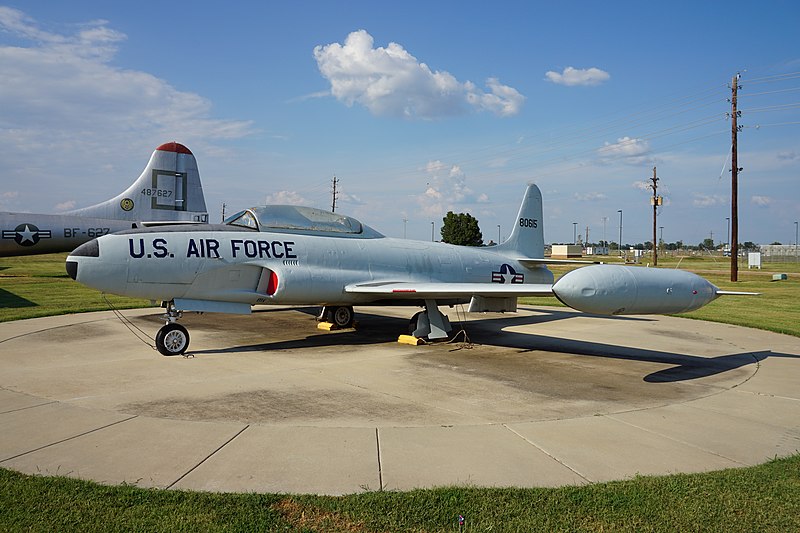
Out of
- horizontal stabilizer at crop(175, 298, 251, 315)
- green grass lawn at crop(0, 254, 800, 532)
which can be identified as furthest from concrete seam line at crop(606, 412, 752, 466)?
horizontal stabilizer at crop(175, 298, 251, 315)

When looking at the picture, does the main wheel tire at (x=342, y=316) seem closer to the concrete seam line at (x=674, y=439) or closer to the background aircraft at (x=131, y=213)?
the concrete seam line at (x=674, y=439)

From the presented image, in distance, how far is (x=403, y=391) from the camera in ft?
24.4

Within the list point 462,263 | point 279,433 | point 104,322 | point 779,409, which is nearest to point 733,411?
point 779,409

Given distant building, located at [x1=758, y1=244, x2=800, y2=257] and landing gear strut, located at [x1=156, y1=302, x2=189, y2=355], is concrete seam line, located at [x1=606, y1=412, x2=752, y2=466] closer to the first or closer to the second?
landing gear strut, located at [x1=156, y1=302, x2=189, y2=355]

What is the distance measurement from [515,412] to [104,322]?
11.4 m

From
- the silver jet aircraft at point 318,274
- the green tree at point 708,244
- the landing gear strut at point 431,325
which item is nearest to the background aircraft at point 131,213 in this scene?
the silver jet aircraft at point 318,274

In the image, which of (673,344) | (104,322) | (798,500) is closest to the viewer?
(798,500)

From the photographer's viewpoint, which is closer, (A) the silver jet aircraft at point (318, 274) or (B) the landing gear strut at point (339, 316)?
(A) the silver jet aircraft at point (318, 274)

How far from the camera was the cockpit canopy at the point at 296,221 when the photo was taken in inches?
429

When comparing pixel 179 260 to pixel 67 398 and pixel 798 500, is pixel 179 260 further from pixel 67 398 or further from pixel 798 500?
pixel 798 500

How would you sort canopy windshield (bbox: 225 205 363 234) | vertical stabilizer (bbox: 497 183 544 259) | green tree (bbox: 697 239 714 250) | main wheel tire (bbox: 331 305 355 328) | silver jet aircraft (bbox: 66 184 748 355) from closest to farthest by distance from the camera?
silver jet aircraft (bbox: 66 184 748 355) → canopy windshield (bbox: 225 205 363 234) → main wheel tire (bbox: 331 305 355 328) → vertical stabilizer (bbox: 497 183 544 259) → green tree (bbox: 697 239 714 250)

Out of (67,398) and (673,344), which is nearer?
(67,398)

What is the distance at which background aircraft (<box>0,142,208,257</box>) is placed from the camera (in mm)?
25344

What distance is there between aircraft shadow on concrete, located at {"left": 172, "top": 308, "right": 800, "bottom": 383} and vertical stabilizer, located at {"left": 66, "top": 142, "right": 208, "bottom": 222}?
49.6 ft
